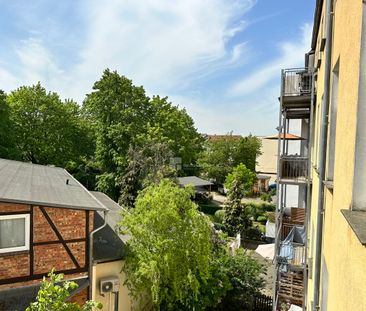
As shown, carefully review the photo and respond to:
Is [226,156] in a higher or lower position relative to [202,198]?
higher

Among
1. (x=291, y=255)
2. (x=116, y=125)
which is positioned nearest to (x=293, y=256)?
(x=291, y=255)

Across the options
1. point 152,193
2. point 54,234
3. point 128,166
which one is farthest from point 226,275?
point 128,166

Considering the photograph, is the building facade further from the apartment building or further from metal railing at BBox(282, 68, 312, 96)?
metal railing at BBox(282, 68, 312, 96)

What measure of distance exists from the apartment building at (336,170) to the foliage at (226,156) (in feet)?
96.0

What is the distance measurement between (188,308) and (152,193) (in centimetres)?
419

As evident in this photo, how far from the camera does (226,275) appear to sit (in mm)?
11914

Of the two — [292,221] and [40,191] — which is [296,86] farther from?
[40,191]

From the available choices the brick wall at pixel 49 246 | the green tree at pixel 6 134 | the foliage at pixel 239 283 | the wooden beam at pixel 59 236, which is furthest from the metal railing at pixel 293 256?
the green tree at pixel 6 134

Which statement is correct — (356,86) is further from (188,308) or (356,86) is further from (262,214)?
(262,214)

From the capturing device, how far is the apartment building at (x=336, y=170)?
2.58 meters

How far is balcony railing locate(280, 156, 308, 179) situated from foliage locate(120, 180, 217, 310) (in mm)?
3297

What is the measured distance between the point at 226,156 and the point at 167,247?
31.4 m

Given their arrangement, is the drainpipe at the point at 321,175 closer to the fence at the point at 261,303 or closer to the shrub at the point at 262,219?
the fence at the point at 261,303

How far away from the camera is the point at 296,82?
10258 millimetres
